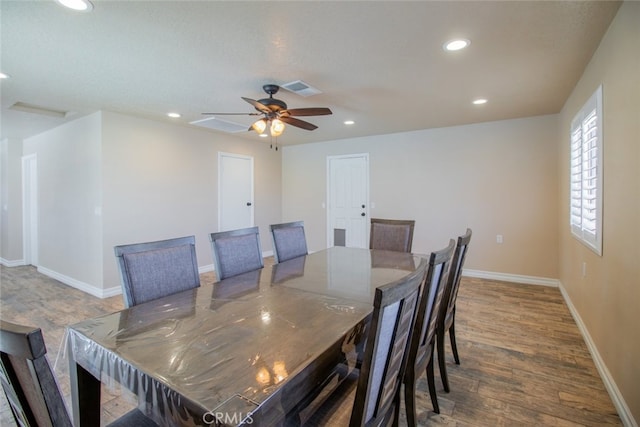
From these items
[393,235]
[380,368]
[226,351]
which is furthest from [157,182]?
[380,368]

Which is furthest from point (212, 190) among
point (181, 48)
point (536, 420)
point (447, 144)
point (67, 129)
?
point (536, 420)

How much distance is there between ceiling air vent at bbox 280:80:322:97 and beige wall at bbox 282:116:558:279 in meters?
2.69

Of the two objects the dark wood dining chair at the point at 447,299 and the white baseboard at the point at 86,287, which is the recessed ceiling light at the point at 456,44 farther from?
the white baseboard at the point at 86,287

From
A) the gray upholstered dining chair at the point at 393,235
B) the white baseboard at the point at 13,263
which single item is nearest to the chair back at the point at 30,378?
the gray upholstered dining chair at the point at 393,235

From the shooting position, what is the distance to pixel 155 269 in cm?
177

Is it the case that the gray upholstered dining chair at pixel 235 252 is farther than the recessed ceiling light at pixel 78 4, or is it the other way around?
the gray upholstered dining chair at pixel 235 252

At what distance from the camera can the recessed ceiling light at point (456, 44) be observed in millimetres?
2218

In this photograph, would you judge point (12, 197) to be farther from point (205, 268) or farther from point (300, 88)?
point (300, 88)

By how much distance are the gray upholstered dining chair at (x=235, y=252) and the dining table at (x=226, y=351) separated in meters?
0.27

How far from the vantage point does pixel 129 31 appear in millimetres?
2098

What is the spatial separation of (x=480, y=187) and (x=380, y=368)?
4440mm

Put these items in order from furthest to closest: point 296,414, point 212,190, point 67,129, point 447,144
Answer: point 212,190
point 447,144
point 67,129
point 296,414

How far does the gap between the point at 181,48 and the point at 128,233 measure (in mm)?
2860

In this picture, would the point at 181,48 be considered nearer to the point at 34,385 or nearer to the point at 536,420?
the point at 34,385
